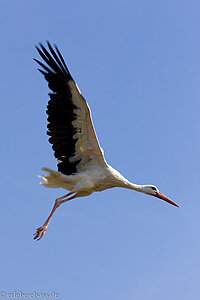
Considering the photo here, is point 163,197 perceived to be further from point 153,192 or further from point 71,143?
point 71,143

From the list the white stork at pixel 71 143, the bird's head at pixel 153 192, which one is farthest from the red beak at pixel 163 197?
the white stork at pixel 71 143

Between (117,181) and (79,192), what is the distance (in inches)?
36.2

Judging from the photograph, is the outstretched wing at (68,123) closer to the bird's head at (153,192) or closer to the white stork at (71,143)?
the white stork at (71,143)

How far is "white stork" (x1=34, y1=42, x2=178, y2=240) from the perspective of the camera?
1404cm

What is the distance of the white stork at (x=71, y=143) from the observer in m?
14.0

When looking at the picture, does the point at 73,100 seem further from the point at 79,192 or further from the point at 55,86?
the point at 79,192

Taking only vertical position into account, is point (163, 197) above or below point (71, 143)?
below

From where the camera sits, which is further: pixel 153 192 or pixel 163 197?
pixel 163 197

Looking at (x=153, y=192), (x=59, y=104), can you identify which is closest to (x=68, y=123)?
(x=59, y=104)

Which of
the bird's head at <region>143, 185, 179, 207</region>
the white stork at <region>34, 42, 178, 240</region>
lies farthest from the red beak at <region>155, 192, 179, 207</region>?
the white stork at <region>34, 42, 178, 240</region>

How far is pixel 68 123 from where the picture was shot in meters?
14.2

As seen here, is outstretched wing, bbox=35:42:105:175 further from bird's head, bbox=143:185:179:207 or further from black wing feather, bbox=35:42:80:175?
bird's head, bbox=143:185:179:207

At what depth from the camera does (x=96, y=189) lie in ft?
48.0

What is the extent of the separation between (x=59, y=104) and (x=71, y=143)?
96 centimetres
